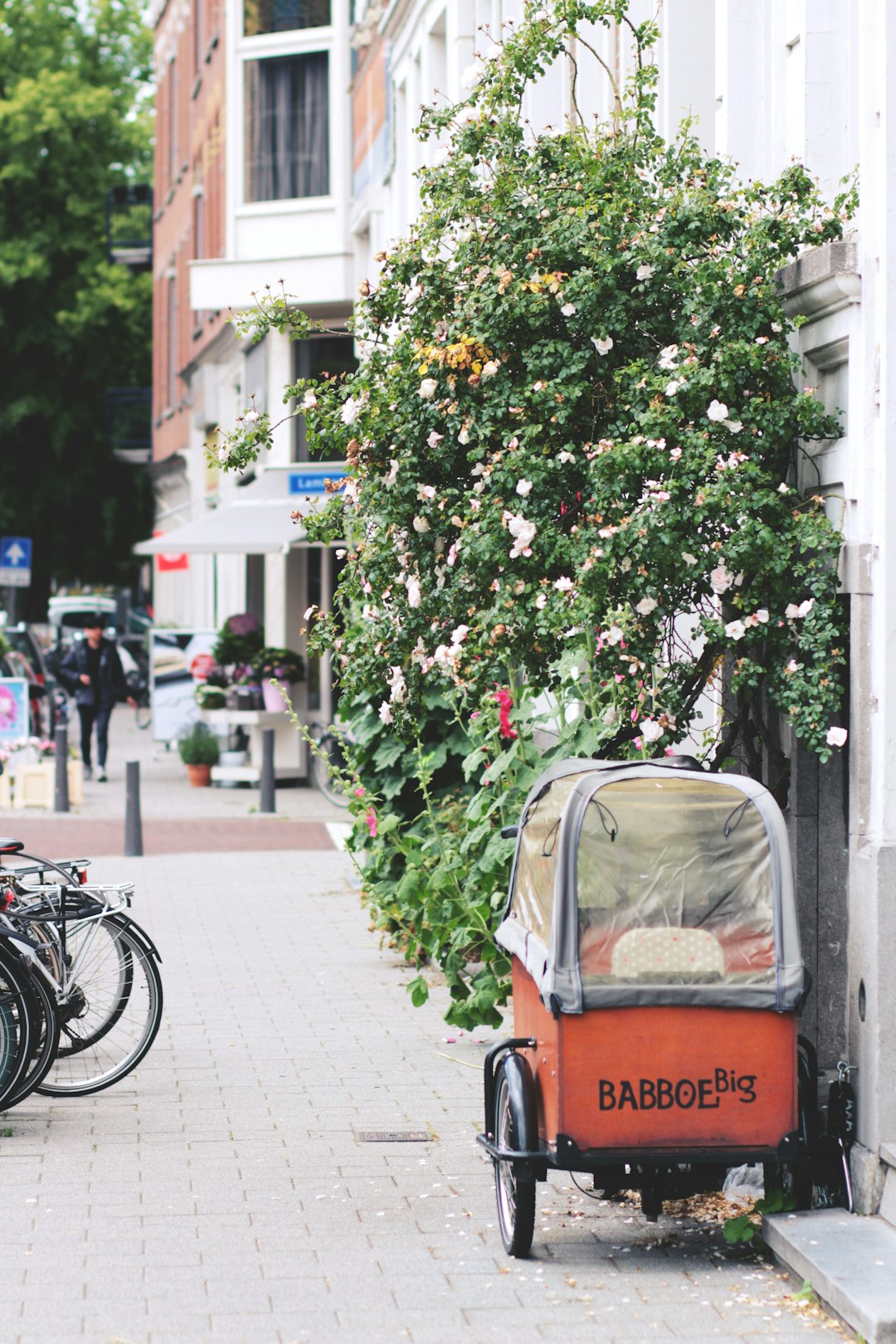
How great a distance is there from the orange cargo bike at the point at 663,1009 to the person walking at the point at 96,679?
59.9 ft

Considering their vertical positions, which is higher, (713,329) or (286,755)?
(713,329)

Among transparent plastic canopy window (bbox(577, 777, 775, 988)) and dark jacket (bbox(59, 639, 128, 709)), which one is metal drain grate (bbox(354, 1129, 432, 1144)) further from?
dark jacket (bbox(59, 639, 128, 709))

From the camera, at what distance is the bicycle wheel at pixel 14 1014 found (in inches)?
291

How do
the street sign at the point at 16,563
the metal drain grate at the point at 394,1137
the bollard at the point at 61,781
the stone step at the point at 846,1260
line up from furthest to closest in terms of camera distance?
the street sign at the point at 16,563
the bollard at the point at 61,781
the metal drain grate at the point at 394,1137
the stone step at the point at 846,1260

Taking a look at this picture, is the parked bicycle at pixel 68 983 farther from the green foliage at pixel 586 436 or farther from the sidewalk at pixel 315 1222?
the green foliage at pixel 586 436

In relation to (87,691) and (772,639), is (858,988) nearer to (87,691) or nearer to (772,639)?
(772,639)

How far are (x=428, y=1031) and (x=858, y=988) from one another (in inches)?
145

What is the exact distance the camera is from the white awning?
939 inches

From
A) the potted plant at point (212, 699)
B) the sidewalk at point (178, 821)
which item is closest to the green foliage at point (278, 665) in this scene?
the potted plant at point (212, 699)

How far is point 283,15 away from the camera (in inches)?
1038

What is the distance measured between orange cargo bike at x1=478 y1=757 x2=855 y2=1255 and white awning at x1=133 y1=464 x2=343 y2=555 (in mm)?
17071

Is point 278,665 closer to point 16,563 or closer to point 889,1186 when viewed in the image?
point 16,563

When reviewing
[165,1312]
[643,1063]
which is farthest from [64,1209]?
[643,1063]

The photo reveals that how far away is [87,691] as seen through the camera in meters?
23.9
